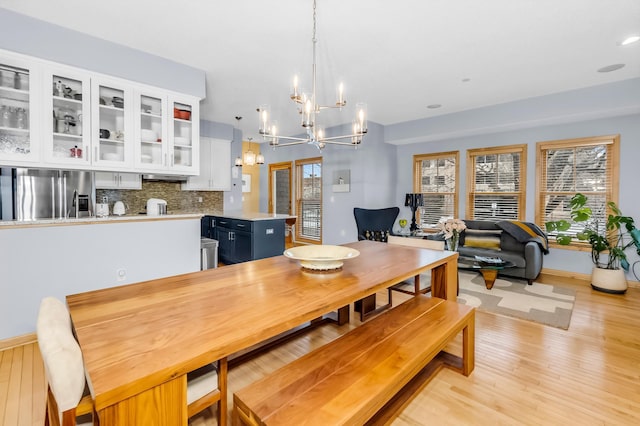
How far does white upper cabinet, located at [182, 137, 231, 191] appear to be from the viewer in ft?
18.8

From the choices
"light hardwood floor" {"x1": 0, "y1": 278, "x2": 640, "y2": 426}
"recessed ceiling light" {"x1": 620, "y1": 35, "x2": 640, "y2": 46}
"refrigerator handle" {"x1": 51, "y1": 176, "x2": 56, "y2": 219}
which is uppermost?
"recessed ceiling light" {"x1": 620, "y1": 35, "x2": 640, "y2": 46}

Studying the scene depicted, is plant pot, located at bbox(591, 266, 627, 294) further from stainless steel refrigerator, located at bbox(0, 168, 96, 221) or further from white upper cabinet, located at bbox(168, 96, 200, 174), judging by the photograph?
stainless steel refrigerator, located at bbox(0, 168, 96, 221)

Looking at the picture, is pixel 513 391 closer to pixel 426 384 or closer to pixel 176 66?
pixel 426 384

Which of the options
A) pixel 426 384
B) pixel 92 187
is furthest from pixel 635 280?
pixel 92 187

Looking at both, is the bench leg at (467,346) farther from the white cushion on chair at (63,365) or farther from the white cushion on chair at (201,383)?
the white cushion on chair at (63,365)

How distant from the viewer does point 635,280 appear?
4.08 meters

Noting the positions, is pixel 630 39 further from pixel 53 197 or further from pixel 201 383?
pixel 53 197

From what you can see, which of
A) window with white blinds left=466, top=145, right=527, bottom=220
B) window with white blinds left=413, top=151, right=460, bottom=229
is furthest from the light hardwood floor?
window with white blinds left=413, top=151, right=460, bottom=229

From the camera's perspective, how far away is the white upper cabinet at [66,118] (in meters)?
2.75

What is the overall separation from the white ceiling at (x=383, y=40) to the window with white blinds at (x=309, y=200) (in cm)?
290

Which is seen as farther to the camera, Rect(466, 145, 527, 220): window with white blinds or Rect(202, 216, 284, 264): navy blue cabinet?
Rect(466, 145, 527, 220): window with white blinds

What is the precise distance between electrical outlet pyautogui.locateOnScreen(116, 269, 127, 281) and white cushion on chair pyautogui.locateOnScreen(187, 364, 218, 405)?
2219 mm

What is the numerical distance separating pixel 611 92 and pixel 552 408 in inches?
162

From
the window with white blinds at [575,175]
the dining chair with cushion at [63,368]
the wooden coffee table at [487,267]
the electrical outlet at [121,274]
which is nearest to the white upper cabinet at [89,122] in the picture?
the electrical outlet at [121,274]
